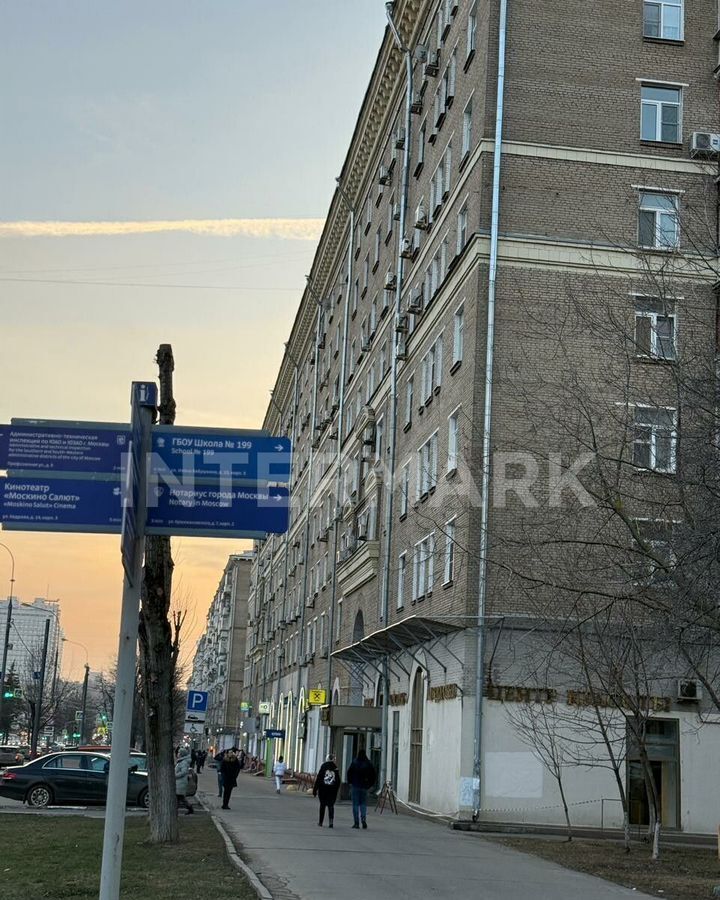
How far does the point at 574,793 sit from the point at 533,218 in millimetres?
14304

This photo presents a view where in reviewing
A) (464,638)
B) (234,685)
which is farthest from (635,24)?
(234,685)

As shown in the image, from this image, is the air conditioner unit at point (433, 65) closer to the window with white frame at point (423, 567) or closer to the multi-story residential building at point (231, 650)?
the window with white frame at point (423, 567)

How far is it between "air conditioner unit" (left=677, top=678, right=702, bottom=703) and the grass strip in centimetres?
1240

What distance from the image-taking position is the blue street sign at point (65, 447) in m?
8.38

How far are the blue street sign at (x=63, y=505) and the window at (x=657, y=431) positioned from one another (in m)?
9.01

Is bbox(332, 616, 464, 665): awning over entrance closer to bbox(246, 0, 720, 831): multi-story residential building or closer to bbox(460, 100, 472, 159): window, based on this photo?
bbox(246, 0, 720, 831): multi-story residential building

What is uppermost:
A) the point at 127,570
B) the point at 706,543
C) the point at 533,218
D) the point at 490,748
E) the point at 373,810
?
the point at 533,218

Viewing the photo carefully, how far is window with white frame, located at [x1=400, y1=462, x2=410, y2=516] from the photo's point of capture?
37.3 metres

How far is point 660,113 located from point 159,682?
71.1 ft

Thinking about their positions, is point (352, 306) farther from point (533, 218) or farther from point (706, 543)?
point (706, 543)

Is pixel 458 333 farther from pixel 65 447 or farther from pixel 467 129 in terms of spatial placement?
pixel 65 447

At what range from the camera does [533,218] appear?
3078 cm

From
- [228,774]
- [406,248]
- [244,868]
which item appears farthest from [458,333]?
[244,868]

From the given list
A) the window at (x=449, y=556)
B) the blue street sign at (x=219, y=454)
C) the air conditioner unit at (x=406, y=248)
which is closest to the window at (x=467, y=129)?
the air conditioner unit at (x=406, y=248)
